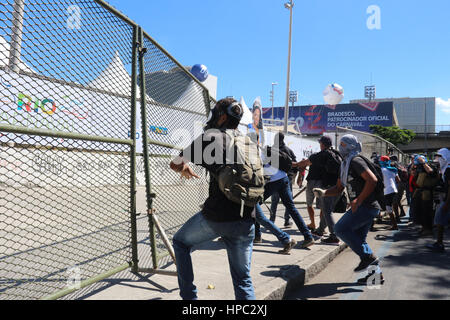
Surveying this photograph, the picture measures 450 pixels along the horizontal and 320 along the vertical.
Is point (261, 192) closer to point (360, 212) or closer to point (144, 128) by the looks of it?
point (144, 128)

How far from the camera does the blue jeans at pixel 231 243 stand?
8.02 feet

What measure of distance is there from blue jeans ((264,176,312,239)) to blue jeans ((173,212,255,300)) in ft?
8.98

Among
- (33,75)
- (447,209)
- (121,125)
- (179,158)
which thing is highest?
(33,75)

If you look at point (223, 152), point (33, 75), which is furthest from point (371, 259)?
point (33, 75)

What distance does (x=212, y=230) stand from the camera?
2.49 m

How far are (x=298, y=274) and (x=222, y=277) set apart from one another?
2.96 ft

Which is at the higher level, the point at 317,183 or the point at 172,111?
the point at 172,111

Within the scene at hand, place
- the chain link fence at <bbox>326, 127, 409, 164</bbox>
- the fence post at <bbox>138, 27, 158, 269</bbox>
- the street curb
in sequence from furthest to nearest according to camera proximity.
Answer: the chain link fence at <bbox>326, 127, 409, 164</bbox>, the fence post at <bbox>138, 27, 158, 269</bbox>, the street curb

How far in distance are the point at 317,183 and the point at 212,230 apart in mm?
3999

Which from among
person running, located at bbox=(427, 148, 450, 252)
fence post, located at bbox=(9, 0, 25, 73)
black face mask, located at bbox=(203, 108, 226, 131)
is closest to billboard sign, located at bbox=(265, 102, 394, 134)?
person running, located at bbox=(427, 148, 450, 252)

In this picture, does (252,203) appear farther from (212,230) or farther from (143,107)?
(143,107)

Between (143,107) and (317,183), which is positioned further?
(317,183)

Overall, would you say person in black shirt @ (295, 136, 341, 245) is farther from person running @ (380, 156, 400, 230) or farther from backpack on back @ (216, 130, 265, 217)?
backpack on back @ (216, 130, 265, 217)

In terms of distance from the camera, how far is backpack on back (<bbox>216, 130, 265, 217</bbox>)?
2336 mm
